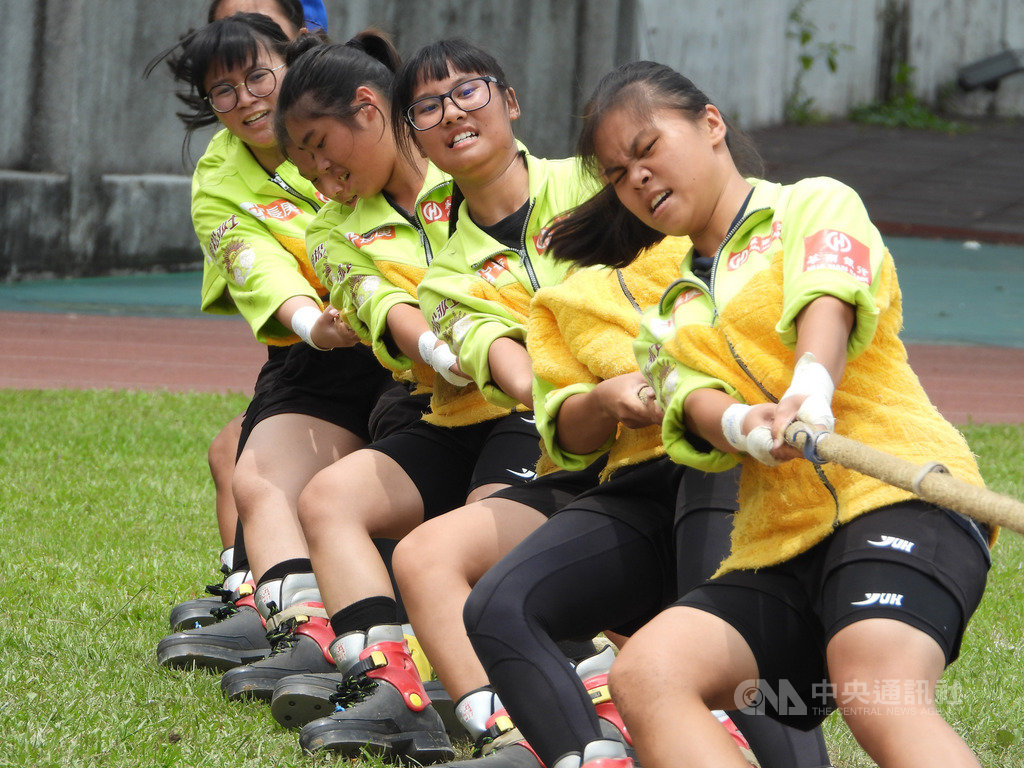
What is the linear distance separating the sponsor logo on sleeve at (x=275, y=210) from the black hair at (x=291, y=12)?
600 millimetres

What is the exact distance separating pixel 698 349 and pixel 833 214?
279 mm

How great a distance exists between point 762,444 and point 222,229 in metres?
2.12

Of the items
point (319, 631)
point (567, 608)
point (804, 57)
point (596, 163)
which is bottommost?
point (319, 631)

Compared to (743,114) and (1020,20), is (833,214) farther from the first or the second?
(1020,20)

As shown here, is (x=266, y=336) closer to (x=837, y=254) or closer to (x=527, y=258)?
(x=527, y=258)

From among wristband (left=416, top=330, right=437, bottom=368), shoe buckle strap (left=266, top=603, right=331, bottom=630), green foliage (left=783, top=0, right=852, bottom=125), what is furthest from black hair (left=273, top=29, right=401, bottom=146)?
green foliage (left=783, top=0, right=852, bottom=125)

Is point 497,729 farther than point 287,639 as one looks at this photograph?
No

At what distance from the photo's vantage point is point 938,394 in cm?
684

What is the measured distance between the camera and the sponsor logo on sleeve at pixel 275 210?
359 centimetres

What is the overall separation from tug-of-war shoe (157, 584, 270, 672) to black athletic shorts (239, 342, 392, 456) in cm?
41

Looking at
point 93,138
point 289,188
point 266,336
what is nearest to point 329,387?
point 266,336

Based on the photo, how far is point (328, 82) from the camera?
9.89ft

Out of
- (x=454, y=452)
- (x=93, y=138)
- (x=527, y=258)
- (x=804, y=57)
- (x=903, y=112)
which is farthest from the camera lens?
(x=903, y=112)

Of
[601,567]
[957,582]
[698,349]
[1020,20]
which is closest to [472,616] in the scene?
[601,567]
